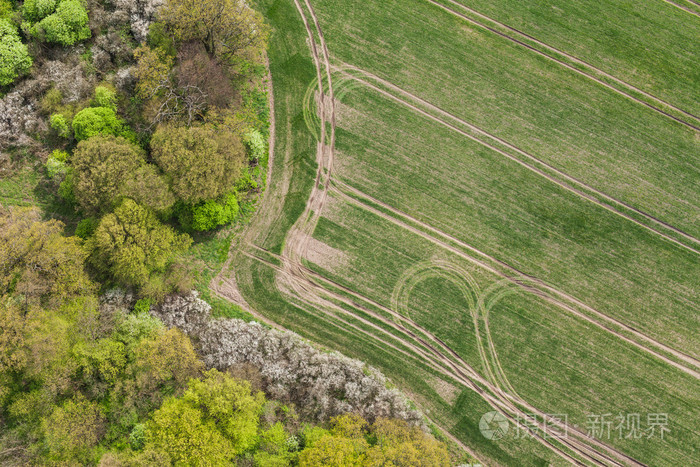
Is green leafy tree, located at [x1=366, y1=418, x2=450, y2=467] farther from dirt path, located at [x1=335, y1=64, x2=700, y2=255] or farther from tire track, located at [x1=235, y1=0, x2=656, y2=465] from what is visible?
dirt path, located at [x1=335, y1=64, x2=700, y2=255]

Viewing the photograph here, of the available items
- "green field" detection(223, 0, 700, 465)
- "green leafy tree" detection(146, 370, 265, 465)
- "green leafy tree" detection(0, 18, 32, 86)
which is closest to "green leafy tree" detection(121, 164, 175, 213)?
"green field" detection(223, 0, 700, 465)

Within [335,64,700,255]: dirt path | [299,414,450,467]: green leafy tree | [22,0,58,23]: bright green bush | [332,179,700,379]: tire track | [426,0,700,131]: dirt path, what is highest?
[426,0,700,131]: dirt path

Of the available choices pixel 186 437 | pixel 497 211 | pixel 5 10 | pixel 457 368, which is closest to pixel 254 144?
pixel 497 211

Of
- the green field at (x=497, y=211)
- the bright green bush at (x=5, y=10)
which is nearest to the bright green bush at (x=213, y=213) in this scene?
the green field at (x=497, y=211)

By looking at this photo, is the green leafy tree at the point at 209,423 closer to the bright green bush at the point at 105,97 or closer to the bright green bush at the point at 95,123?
the bright green bush at the point at 95,123

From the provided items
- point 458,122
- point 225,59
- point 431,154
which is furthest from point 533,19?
point 225,59
